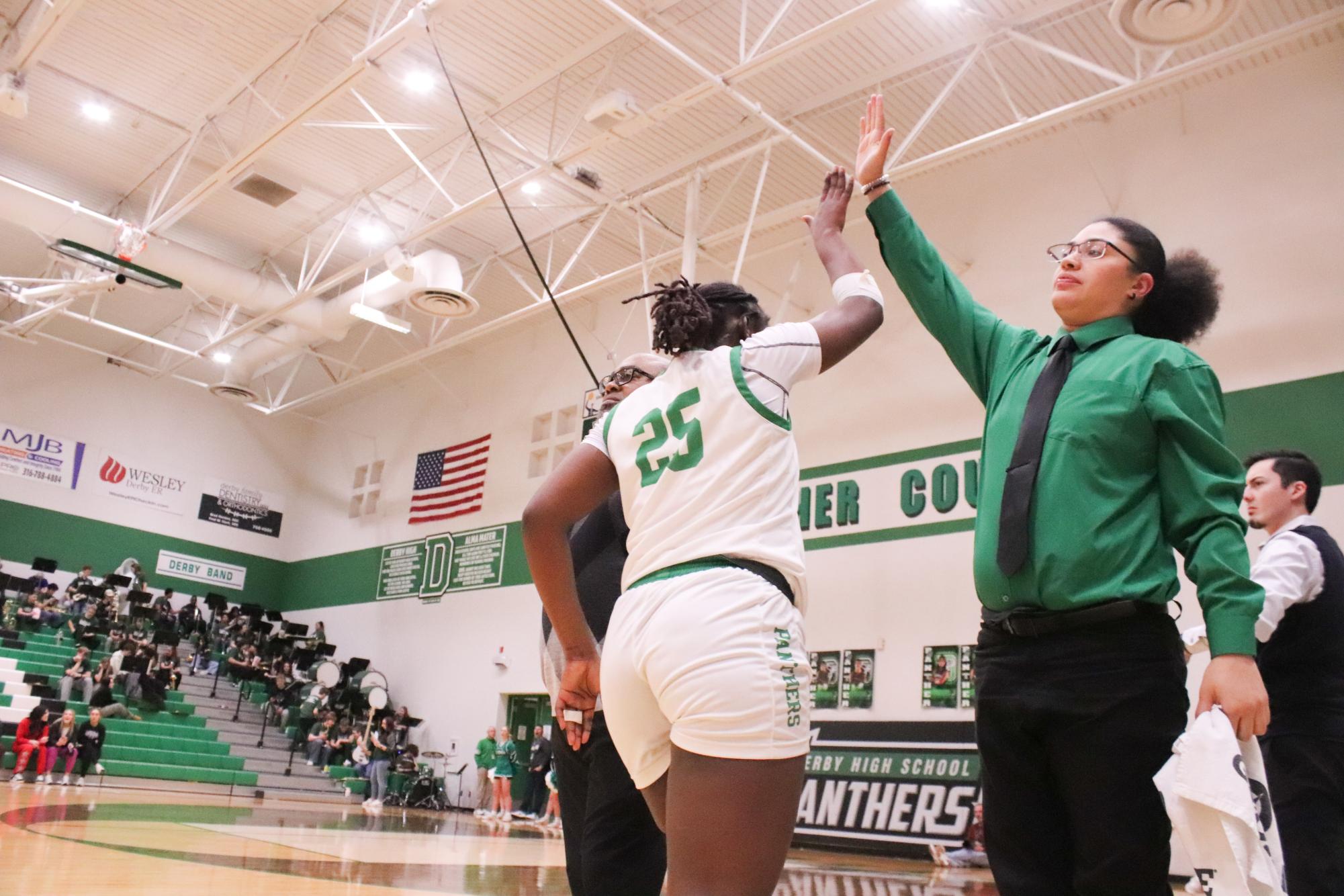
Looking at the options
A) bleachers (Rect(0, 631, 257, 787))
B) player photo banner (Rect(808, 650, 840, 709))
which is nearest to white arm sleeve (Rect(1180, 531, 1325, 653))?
player photo banner (Rect(808, 650, 840, 709))

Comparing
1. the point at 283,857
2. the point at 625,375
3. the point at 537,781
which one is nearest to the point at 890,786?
the point at 537,781

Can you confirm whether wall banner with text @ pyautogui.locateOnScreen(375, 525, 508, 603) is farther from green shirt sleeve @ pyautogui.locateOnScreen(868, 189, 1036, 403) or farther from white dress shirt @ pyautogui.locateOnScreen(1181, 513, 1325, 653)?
green shirt sleeve @ pyautogui.locateOnScreen(868, 189, 1036, 403)

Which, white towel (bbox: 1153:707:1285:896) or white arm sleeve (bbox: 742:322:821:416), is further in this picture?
white arm sleeve (bbox: 742:322:821:416)

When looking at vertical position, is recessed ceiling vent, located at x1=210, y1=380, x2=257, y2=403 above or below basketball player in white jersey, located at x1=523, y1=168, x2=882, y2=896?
above

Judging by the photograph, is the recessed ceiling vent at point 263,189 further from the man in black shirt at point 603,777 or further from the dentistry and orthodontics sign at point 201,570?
the man in black shirt at point 603,777

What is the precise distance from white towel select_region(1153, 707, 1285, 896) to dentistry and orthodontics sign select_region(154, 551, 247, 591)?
71.5ft

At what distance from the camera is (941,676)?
11000mm

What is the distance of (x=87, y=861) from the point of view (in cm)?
461

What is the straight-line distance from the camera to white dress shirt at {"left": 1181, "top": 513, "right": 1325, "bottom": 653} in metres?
2.57

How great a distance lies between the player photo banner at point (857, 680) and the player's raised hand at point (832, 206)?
10062mm

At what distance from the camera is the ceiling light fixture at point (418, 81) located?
1136 cm

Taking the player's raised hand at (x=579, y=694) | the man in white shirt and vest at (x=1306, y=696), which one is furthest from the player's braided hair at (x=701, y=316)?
the man in white shirt and vest at (x=1306, y=696)

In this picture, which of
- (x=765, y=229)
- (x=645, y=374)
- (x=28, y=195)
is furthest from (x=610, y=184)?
(x=645, y=374)

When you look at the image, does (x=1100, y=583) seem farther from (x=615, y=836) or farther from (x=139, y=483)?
(x=139, y=483)
